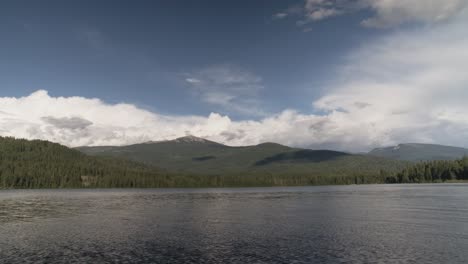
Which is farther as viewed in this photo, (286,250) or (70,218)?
(70,218)

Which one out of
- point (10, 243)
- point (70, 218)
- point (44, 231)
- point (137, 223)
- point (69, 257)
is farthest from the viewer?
point (70, 218)

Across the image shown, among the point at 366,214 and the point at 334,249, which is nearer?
the point at 334,249

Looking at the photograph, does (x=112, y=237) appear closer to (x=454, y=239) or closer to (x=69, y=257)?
(x=69, y=257)

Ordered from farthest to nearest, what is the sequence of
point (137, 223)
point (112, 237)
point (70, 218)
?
point (70, 218)
point (137, 223)
point (112, 237)

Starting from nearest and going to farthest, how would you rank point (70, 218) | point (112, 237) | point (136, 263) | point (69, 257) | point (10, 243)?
point (136, 263), point (69, 257), point (10, 243), point (112, 237), point (70, 218)

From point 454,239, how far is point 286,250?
27.1 meters

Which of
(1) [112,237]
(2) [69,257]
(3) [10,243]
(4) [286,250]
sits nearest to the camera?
(2) [69,257]

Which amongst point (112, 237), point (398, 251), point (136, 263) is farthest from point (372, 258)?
point (112, 237)

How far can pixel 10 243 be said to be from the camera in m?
56.1

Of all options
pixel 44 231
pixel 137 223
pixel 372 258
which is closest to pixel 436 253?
pixel 372 258

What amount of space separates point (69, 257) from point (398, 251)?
140ft

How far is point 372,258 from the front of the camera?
45.3 meters

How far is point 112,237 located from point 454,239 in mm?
54114

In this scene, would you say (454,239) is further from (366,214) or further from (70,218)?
(70,218)
